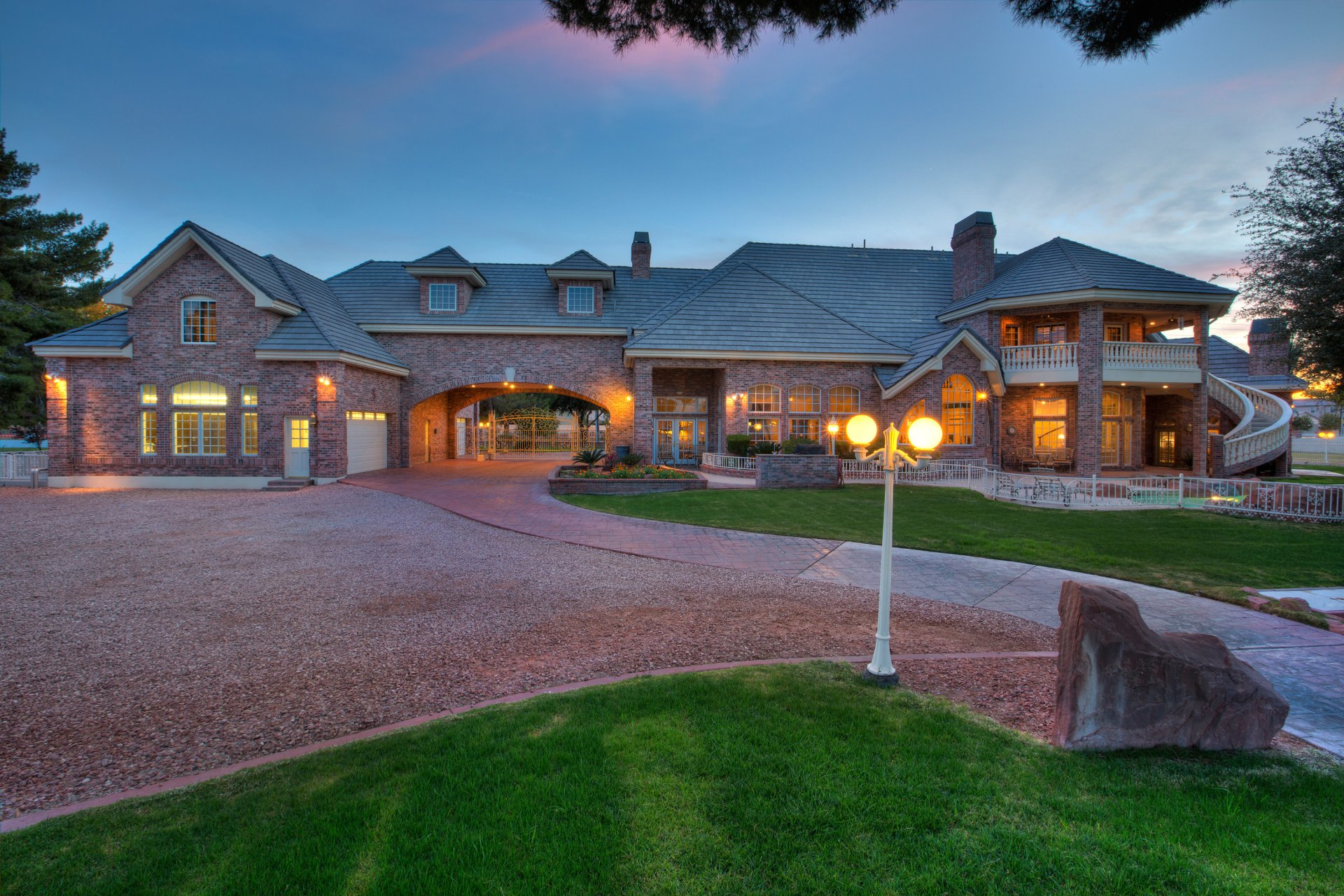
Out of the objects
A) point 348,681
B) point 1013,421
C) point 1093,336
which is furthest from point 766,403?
point 348,681

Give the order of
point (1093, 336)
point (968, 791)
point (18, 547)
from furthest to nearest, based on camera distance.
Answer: point (1093, 336) < point (18, 547) < point (968, 791)

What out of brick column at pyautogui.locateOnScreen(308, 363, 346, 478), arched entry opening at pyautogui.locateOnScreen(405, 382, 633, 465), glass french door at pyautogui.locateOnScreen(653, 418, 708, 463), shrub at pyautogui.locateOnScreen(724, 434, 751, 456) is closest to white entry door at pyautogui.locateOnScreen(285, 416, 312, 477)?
brick column at pyautogui.locateOnScreen(308, 363, 346, 478)

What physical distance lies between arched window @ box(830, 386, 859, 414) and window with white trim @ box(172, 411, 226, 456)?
21916mm

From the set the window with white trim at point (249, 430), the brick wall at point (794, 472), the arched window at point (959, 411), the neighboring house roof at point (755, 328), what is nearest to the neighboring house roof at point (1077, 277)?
the arched window at point (959, 411)

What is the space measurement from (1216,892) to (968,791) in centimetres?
101

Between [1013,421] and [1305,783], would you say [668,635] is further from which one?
[1013,421]

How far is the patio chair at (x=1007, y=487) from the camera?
14727 millimetres

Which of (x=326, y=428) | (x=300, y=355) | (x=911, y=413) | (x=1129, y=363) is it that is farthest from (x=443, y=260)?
(x=1129, y=363)

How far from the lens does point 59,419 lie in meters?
18.7

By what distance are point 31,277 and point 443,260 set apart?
17619 mm

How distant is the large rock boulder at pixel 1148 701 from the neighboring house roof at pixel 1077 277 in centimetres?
2068

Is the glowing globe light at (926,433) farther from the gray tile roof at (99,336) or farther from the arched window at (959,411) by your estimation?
the gray tile roof at (99,336)

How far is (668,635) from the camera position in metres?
5.84

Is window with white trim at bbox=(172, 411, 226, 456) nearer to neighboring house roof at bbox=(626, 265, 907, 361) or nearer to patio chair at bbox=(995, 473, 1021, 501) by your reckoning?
neighboring house roof at bbox=(626, 265, 907, 361)
